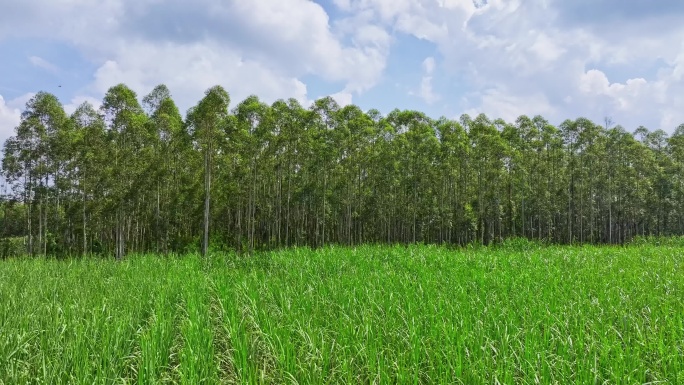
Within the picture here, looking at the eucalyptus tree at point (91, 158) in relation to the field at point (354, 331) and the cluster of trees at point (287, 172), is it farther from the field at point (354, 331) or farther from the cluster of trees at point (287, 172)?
the field at point (354, 331)

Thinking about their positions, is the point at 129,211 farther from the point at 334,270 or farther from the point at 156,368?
the point at 156,368

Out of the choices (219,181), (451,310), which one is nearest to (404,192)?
(219,181)

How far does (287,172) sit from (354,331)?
107 ft

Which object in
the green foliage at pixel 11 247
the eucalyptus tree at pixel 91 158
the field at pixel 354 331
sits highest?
the eucalyptus tree at pixel 91 158

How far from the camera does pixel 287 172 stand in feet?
119

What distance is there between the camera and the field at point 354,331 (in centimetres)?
358

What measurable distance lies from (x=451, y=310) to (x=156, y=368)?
3374 mm

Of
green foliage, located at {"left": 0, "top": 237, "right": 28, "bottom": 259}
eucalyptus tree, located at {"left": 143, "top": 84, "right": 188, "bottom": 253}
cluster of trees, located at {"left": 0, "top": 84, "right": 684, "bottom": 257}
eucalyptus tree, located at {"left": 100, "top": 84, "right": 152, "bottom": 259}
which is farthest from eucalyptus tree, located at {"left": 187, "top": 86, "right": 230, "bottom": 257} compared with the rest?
green foliage, located at {"left": 0, "top": 237, "right": 28, "bottom": 259}

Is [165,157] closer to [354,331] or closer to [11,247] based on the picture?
[11,247]

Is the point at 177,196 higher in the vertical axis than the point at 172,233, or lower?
higher

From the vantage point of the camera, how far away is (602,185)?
41625 millimetres

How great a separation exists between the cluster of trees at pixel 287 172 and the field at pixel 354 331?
12.2m

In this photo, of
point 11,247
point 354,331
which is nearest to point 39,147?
point 11,247

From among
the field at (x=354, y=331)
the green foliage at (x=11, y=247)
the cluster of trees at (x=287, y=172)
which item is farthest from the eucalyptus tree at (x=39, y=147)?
the field at (x=354, y=331)
